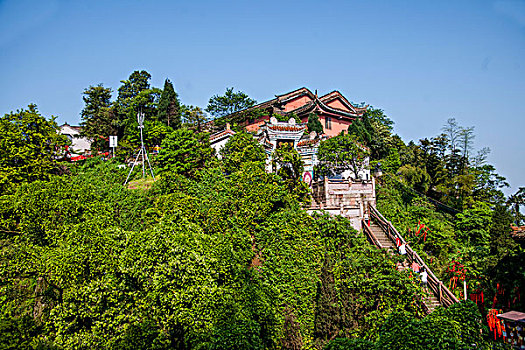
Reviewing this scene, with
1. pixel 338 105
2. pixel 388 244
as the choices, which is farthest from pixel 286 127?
pixel 338 105

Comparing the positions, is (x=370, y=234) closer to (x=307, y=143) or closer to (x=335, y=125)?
(x=307, y=143)

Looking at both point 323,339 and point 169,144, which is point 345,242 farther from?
point 169,144

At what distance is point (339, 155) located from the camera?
61.9ft

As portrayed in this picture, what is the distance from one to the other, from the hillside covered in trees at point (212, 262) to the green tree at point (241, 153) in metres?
0.05

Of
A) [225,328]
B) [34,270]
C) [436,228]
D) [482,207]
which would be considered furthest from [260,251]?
[482,207]

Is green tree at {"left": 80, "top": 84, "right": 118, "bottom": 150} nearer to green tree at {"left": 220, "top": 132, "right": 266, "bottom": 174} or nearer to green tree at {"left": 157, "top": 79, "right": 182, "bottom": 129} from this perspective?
green tree at {"left": 157, "top": 79, "right": 182, "bottom": 129}

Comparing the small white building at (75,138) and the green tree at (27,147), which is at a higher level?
the small white building at (75,138)

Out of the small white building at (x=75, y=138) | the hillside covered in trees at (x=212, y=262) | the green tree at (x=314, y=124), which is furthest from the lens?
the small white building at (x=75, y=138)

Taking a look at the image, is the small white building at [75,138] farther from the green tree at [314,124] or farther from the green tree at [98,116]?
the green tree at [314,124]

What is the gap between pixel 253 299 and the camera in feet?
34.5

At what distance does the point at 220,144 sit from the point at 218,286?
10930 millimetres

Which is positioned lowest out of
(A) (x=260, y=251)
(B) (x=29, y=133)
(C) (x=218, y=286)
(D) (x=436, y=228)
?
(C) (x=218, y=286)

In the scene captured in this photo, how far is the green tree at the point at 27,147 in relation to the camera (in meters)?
14.4

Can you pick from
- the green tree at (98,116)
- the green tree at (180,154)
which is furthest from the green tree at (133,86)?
the green tree at (180,154)
